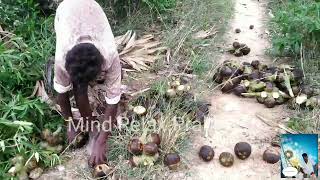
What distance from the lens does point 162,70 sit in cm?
427

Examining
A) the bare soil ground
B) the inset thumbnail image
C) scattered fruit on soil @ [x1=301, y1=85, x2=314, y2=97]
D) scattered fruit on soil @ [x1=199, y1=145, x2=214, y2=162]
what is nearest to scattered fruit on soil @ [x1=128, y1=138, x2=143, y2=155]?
the bare soil ground

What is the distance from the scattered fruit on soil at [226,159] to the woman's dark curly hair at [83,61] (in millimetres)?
1128

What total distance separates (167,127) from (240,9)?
138 inches

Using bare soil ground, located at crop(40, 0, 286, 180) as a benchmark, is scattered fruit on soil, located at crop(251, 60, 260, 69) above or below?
above

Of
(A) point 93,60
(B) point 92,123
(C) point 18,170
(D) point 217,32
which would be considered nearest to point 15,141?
(C) point 18,170

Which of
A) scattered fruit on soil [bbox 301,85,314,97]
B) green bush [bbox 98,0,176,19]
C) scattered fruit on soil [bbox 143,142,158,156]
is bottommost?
scattered fruit on soil [bbox 301,85,314,97]

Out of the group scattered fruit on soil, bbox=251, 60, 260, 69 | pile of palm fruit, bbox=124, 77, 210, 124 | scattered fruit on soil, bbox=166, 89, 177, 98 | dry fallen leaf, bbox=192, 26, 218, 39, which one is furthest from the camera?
dry fallen leaf, bbox=192, 26, 218, 39

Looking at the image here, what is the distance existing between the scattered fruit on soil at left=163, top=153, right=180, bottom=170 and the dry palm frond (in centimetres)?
142

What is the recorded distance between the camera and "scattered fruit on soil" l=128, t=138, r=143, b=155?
2932mm

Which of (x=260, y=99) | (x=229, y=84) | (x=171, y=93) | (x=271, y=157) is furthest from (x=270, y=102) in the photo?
(x=171, y=93)

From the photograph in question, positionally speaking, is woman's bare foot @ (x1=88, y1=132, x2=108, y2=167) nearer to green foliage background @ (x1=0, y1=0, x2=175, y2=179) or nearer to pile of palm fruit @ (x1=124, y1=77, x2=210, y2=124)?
green foliage background @ (x1=0, y1=0, x2=175, y2=179)

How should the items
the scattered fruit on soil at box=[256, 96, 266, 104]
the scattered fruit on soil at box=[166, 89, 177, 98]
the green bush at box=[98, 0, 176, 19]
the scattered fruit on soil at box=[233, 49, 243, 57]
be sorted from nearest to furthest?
the scattered fruit on soil at box=[166, 89, 177, 98] < the scattered fruit on soil at box=[256, 96, 266, 104] < the scattered fruit on soil at box=[233, 49, 243, 57] < the green bush at box=[98, 0, 176, 19]

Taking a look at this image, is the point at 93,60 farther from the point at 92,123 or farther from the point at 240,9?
the point at 240,9

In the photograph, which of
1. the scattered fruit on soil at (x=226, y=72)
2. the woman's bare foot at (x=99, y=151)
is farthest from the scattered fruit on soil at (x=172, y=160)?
the scattered fruit on soil at (x=226, y=72)
